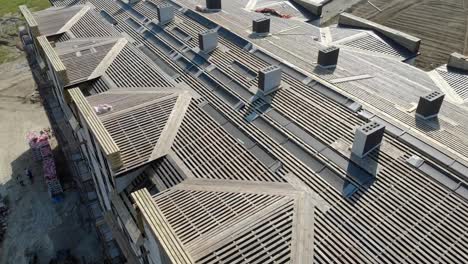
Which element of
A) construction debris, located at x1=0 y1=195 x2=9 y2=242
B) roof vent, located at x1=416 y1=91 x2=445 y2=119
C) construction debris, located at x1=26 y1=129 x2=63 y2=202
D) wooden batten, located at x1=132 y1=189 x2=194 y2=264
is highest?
roof vent, located at x1=416 y1=91 x2=445 y2=119

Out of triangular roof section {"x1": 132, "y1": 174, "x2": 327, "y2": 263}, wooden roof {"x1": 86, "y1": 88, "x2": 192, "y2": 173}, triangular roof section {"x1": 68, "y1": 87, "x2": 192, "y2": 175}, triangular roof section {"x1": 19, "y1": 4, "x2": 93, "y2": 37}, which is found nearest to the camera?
triangular roof section {"x1": 132, "y1": 174, "x2": 327, "y2": 263}

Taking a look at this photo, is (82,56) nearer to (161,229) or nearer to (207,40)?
(207,40)

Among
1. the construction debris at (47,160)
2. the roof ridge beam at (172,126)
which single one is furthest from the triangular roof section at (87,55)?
the construction debris at (47,160)

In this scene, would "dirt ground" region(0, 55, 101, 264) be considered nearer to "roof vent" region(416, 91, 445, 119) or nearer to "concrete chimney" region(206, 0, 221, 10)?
"concrete chimney" region(206, 0, 221, 10)

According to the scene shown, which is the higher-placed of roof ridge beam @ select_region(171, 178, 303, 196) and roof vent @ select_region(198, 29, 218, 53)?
roof vent @ select_region(198, 29, 218, 53)

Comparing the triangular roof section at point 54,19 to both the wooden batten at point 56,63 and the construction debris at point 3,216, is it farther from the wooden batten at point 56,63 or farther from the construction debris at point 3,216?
the construction debris at point 3,216

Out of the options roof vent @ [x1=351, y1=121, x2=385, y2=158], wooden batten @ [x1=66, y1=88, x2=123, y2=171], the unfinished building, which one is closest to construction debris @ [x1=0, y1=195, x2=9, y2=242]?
the unfinished building

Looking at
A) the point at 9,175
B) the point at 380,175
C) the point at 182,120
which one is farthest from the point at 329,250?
the point at 9,175
